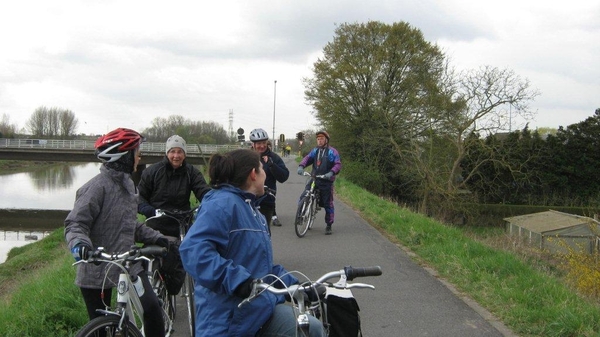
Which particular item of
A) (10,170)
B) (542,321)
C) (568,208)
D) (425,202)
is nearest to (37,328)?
(542,321)

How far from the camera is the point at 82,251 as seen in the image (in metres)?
3.10

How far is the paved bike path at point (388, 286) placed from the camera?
17.3ft

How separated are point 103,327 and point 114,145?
115 cm

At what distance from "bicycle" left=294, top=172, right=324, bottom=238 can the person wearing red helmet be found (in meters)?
6.66

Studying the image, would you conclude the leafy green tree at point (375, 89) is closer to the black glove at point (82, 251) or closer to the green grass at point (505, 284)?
the green grass at point (505, 284)

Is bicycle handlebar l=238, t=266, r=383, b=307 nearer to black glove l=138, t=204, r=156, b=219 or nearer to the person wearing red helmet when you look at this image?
the person wearing red helmet

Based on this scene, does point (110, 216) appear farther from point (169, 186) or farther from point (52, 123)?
point (52, 123)

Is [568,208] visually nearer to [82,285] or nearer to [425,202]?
[425,202]

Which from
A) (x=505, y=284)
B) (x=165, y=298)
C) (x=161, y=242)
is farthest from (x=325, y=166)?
(x=161, y=242)

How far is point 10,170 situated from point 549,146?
58.7 meters

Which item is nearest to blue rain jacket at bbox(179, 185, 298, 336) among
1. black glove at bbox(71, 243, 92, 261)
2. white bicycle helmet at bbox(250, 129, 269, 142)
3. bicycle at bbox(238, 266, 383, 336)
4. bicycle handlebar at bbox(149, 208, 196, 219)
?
bicycle at bbox(238, 266, 383, 336)

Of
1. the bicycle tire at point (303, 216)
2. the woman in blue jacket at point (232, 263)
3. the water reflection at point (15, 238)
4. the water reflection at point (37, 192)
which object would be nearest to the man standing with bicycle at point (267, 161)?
the bicycle tire at point (303, 216)

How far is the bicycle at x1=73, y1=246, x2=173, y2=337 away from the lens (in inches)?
120

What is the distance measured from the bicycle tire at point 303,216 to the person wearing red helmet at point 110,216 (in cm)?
663
